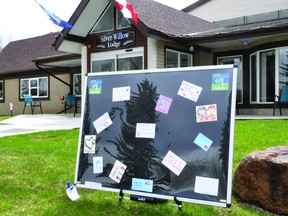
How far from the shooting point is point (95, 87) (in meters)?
3.88

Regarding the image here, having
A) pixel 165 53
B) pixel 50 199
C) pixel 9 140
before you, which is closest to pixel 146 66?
pixel 165 53

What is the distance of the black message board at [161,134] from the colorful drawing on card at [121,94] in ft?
0.03

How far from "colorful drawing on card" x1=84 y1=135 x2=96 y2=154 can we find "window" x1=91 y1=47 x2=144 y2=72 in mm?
9352

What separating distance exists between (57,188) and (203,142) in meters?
1.98

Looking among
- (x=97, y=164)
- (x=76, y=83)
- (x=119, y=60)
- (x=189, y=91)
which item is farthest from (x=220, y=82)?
(x=76, y=83)

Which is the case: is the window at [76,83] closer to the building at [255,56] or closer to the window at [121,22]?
the window at [121,22]

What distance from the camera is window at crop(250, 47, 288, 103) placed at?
12.2 m

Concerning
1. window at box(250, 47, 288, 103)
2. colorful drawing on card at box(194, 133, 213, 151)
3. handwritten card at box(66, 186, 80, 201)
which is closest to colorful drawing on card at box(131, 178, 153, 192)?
colorful drawing on card at box(194, 133, 213, 151)

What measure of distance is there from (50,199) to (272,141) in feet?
13.2

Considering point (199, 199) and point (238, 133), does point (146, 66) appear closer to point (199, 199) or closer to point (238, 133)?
point (238, 133)

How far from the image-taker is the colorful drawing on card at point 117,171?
3.52 metres

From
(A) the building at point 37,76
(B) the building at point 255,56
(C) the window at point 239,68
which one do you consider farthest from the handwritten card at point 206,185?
(A) the building at point 37,76

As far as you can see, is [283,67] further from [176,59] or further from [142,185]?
[142,185]

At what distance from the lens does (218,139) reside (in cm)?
312
